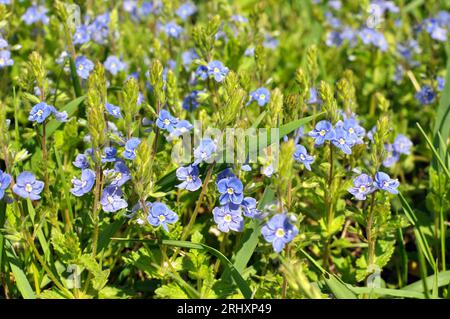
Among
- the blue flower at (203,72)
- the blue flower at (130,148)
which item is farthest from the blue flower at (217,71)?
the blue flower at (130,148)

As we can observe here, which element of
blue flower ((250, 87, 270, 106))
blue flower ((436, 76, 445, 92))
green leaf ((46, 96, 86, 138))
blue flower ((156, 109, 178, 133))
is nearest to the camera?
blue flower ((156, 109, 178, 133))

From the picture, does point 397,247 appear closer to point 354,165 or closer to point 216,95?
point 354,165

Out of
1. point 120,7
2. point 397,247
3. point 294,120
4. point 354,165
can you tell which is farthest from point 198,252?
point 120,7

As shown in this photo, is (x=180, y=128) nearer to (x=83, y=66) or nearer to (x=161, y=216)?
(x=161, y=216)

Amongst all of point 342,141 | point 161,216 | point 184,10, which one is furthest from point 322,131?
point 184,10

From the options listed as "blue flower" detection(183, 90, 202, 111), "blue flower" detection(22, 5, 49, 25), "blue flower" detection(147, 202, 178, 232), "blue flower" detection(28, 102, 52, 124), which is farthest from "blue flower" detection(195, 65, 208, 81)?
"blue flower" detection(22, 5, 49, 25)

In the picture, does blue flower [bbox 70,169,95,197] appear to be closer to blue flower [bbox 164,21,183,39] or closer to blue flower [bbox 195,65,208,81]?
blue flower [bbox 195,65,208,81]
